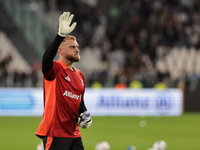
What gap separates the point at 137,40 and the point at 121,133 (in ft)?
41.1

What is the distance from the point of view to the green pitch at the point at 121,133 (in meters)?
11.3

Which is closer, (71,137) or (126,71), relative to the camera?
(71,137)

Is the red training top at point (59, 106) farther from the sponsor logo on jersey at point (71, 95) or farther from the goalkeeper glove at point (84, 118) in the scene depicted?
the goalkeeper glove at point (84, 118)

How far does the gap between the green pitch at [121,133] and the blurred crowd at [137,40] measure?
13.0ft

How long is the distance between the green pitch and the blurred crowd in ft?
13.0

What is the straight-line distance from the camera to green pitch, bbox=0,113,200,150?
11320 mm

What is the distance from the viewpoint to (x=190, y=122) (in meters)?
17.7

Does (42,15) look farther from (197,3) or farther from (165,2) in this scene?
(197,3)

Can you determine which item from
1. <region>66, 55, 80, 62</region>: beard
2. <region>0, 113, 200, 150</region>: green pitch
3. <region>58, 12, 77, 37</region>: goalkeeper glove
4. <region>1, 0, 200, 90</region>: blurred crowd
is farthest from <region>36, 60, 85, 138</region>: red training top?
<region>1, 0, 200, 90</region>: blurred crowd

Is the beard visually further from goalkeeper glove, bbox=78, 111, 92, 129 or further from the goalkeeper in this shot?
goalkeeper glove, bbox=78, 111, 92, 129

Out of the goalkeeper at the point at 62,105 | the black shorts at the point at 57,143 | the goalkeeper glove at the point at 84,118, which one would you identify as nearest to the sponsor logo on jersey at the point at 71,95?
the goalkeeper at the point at 62,105

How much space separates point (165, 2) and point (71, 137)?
2376 cm

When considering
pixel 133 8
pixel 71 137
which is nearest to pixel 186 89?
pixel 133 8

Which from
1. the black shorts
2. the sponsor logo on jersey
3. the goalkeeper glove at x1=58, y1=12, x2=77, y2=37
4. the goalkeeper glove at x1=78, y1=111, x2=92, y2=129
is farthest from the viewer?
the goalkeeper glove at x1=78, y1=111, x2=92, y2=129
